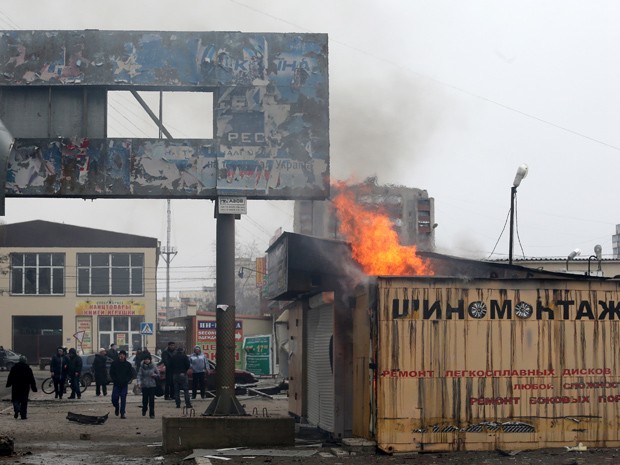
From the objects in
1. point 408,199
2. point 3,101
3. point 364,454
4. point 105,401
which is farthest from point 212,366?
point 408,199

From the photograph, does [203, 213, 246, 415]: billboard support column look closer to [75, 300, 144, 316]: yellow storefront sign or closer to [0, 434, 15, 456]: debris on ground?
[0, 434, 15, 456]: debris on ground

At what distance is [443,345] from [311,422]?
17.1ft

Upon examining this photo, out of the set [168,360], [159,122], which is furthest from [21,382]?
[159,122]

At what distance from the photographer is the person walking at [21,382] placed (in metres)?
22.0

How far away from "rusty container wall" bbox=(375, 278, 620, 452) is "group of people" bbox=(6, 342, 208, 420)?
919 centimetres

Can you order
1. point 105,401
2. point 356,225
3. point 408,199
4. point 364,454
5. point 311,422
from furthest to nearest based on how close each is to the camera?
point 408,199, point 105,401, point 311,422, point 356,225, point 364,454

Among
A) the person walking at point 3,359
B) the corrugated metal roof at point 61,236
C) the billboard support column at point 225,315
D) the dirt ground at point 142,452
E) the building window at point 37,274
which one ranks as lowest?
the person walking at point 3,359

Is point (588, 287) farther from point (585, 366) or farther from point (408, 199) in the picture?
point (408, 199)

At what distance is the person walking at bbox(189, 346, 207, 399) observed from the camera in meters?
28.9

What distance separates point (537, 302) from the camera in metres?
15.8

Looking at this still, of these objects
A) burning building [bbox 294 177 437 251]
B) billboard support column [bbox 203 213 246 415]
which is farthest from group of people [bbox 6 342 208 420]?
burning building [bbox 294 177 437 251]

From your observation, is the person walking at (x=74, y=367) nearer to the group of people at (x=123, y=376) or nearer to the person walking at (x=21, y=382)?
the group of people at (x=123, y=376)

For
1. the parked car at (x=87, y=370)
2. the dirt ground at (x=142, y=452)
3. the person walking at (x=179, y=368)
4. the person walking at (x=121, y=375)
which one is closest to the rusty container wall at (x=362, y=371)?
the dirt ground at (x=142, y=452)

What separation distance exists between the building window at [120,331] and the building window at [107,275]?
171 cm
